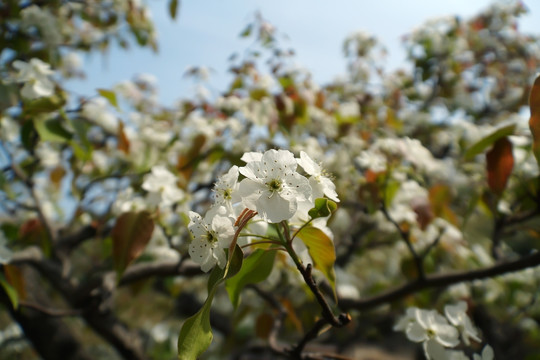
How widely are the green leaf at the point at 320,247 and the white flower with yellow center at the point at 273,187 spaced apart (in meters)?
0.07

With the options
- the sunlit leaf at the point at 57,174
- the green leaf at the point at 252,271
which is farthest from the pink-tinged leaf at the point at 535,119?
the sunlit leaf at the point at 57,174

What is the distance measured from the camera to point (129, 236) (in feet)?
3.39

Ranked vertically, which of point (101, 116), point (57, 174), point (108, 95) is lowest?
point (57, 174)

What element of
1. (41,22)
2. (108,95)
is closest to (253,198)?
(108,95)

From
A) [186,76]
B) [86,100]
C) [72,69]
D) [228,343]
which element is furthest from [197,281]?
[72,69]

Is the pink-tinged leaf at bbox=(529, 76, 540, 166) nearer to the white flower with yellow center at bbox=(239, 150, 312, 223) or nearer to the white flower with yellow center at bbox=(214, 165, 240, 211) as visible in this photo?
the white flower with yellow center at bbox=(239, 150, 312, 223)

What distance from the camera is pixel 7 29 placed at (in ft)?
6.23

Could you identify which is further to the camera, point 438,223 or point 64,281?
point 438,223

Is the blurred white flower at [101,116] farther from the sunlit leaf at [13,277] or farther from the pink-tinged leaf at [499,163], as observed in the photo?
the pink-tinged leaf at [499,163]

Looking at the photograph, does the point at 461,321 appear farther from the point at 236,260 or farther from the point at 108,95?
the point at 108,95

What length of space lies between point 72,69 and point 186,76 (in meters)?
1.46

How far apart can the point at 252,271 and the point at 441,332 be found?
47cm

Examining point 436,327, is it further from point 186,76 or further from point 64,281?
point 186,76

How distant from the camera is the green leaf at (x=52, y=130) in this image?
1.25m
